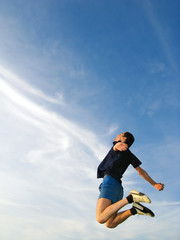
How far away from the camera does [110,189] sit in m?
6.43

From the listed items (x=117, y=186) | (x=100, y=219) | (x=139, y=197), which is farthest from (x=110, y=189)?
(x=139, y=197)

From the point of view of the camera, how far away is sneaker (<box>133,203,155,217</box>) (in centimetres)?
572

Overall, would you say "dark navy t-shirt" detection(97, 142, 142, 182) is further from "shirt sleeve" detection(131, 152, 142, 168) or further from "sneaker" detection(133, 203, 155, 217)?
"sneaker" detection(133, 203, 155, 217)

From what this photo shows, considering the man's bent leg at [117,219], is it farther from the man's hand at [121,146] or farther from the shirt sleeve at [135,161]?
the man's hand at [121,146]

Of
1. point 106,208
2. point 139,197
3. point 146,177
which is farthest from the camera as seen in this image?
point 146,177

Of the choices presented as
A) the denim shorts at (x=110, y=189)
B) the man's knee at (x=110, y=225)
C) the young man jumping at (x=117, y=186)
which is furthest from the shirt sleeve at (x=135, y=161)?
the man's knee at (x=110, y=225)

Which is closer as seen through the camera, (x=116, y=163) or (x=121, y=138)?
(x=116, y=163)

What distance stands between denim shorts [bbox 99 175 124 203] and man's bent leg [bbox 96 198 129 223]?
0.14 meters

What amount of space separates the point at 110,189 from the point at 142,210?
1068 mm

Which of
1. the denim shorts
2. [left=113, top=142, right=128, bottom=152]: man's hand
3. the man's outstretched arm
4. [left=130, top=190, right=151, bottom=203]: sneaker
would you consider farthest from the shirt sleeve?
[left=130, top=190, right=151, bottom=203]: sneaker

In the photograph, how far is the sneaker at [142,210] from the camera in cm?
572

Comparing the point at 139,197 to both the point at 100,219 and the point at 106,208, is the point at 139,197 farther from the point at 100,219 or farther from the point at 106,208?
the point at 100,219

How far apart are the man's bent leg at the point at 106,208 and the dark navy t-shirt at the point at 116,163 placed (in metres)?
0.81

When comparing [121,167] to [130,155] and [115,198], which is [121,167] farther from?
Answer: [115,198]
